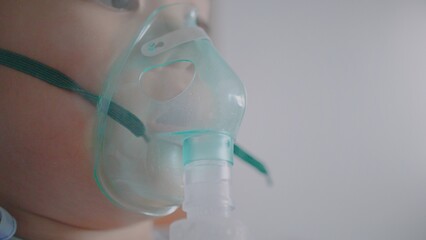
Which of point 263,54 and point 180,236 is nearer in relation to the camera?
point 180,236

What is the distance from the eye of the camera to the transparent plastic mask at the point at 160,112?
58cm

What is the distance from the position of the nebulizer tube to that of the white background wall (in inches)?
25.1

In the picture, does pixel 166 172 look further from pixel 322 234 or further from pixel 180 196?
pixel 322 234

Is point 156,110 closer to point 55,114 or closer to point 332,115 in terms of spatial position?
point 55,114

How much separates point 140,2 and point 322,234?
0.82 metres

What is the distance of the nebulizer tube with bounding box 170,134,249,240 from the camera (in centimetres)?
51

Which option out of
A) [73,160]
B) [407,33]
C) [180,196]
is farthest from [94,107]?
[407,33]

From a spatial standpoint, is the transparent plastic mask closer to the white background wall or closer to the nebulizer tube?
the nebulizer tube

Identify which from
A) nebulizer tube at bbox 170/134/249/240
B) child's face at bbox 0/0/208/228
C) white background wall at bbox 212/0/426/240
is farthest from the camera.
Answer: white background wall at bbox 212/0/426/240

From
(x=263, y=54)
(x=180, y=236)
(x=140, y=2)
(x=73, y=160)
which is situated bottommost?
(x=180, y=236)

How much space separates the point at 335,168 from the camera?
1.26 m

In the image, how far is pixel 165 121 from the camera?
23.0 inches

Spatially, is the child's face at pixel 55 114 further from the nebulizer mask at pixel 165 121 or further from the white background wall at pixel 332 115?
the white background wall at pixel 332 115

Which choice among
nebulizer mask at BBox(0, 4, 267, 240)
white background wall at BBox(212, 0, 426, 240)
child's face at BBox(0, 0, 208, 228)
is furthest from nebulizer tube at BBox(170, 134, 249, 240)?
white background wall at BBox(212, 0, 426, 240)
